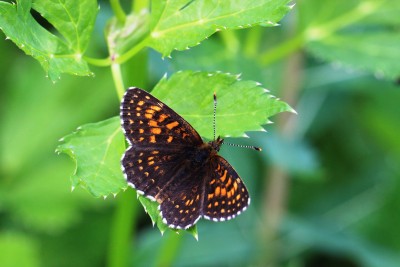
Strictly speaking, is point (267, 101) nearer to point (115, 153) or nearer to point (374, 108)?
point (115, 153)

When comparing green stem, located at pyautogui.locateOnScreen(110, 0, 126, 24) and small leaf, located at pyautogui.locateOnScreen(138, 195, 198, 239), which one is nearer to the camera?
small leaf, located at pyautogui.locateOnScreen(138, 195, 198, 239)

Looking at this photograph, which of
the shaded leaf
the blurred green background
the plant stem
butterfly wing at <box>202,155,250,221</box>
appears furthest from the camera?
the blurred green background

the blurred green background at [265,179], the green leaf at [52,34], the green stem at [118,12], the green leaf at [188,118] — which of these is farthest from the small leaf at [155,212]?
the blurred green background at [265,179]

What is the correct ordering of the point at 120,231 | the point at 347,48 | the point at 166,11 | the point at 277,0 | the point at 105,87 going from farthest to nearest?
the point at 105,87 < the point at 347,48 < the point at 120,231 < the point at 166,11 < the point at 277,0

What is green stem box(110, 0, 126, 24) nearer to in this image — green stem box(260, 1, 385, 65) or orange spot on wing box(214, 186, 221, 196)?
orange spot on wing box(214, 186, 221, 196)

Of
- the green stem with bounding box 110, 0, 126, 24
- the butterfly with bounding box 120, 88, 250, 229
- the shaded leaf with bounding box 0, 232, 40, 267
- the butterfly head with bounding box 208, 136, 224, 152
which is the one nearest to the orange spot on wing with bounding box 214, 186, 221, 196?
the butterfly with bounding box 120, 88, 250, 229

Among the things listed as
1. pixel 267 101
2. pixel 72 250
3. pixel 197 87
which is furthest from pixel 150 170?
pixel 72 250
